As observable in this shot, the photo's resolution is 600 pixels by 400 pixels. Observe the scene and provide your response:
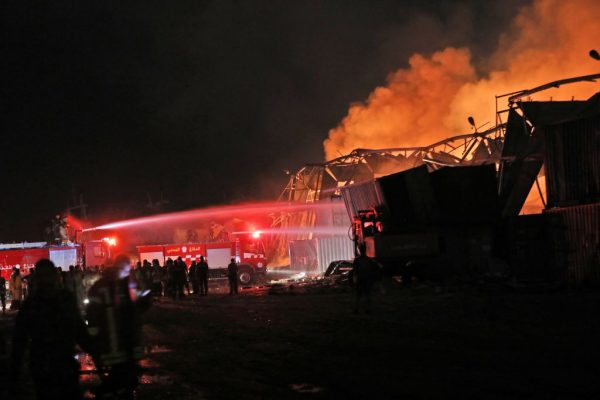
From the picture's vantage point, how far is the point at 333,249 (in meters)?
34.1

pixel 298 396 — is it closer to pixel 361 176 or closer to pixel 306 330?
pixel 306 330

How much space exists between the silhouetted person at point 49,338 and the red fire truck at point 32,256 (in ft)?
79.7

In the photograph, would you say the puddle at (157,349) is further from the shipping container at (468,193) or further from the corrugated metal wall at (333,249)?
the corrugated metal wall at (333,249)

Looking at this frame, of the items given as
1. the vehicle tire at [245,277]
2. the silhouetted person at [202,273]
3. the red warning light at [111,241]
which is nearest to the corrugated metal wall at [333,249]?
the vehicle tire at [245,277]

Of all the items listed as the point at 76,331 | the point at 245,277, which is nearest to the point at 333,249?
the point at 245,277

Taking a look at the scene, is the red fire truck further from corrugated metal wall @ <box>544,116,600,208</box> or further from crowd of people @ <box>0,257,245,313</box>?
corrugated metal wall @ <box>544,116,600,208</box>

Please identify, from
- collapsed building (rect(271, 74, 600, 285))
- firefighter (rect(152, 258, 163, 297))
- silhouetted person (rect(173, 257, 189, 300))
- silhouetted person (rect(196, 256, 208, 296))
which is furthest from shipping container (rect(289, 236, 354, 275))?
silhouetted person (rect(173, 257, 189, 300))

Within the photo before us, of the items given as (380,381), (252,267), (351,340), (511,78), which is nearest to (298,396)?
(380,381)

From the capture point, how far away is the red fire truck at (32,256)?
1080 inches

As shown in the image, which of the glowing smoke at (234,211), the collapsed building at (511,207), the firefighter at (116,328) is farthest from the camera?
the glowing smoke at (234,211)

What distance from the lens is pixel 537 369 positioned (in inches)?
274

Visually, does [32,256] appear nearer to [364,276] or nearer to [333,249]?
[333,249]

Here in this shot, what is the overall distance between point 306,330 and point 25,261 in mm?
20753

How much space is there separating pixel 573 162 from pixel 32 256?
2302 cm
